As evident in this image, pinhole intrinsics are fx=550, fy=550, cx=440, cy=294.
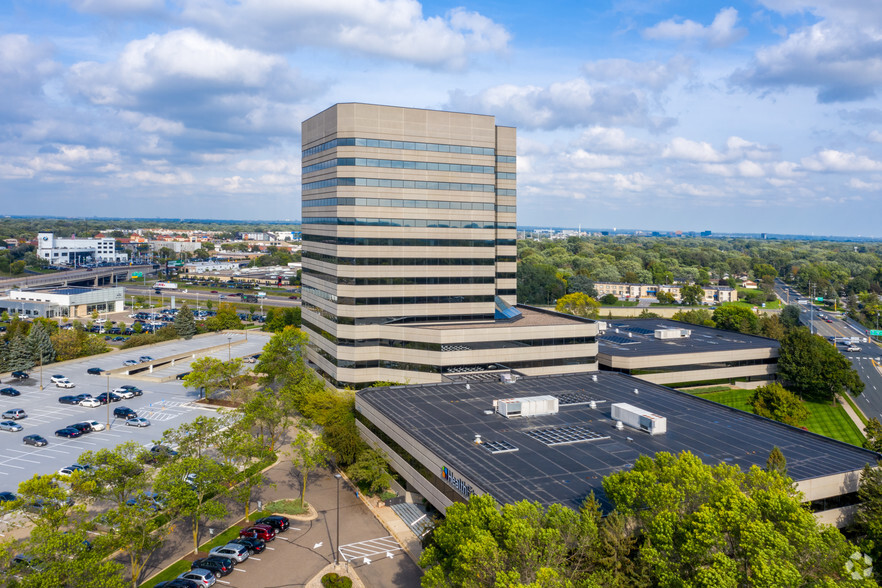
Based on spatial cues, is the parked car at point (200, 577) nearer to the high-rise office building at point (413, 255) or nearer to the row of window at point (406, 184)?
the high-rise office building at point (413, 255)

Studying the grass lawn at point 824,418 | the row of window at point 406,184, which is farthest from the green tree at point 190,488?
the grass lawn at point 824,418

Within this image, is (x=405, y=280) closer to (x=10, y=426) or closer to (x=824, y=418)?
(x=10, y=426)

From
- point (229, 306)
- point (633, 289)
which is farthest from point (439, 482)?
point (633, 289)

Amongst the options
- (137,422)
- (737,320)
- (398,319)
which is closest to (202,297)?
(137,422)

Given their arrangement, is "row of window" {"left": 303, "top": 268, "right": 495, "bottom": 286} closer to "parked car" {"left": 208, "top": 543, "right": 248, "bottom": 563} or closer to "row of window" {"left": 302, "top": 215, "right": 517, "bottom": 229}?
"row of window" {"left": 302, "top": 215, "right": 517, "bottom": 229}

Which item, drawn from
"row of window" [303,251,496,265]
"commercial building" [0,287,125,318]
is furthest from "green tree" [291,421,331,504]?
"commercial building" [0,287,125,318]

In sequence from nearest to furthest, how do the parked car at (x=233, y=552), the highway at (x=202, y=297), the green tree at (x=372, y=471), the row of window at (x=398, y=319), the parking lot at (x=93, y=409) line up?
the parked car at (x=233, y=552) < the green tree at (x=372, y=471) < the parking lot at (x=93, y=409) < the row of window at (x=398, y=319) < the highway at (x=202, y=297)

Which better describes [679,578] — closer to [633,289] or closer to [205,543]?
[205,543]
